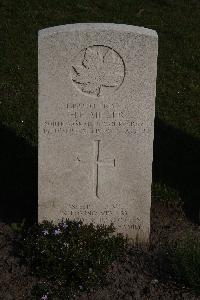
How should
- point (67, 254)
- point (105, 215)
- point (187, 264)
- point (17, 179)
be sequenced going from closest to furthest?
point (187, 264) → point (67, 254) → point (105, 215) → point (17, 179)

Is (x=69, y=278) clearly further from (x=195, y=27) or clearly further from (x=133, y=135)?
(x=195, y=27)

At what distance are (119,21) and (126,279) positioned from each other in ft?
21.6

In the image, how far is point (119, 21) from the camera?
10703mm

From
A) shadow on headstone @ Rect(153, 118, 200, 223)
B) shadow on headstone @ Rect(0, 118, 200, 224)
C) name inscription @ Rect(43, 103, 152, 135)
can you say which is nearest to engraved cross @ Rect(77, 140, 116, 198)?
name inscription @ Rect(43, 103, 152, 135)

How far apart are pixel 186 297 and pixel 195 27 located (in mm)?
6939

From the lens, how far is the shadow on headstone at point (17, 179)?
5.74 m

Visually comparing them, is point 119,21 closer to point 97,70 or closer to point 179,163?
point 179,163

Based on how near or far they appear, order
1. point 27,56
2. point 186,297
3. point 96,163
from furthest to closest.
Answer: point 27,56 < point 96,163 < point 186,297

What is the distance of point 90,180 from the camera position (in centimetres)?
516

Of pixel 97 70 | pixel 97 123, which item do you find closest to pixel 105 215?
pixel 97 123

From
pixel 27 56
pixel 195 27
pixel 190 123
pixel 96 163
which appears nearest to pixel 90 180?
pixel 96 163

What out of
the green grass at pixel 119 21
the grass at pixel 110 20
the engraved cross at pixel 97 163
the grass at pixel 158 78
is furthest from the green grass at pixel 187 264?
the grass at pixel 110 20

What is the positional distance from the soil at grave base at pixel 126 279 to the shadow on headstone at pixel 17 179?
0.92 ft

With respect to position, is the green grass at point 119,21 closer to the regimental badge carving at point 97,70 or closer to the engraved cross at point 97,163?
the engraved cross at point 97,163
